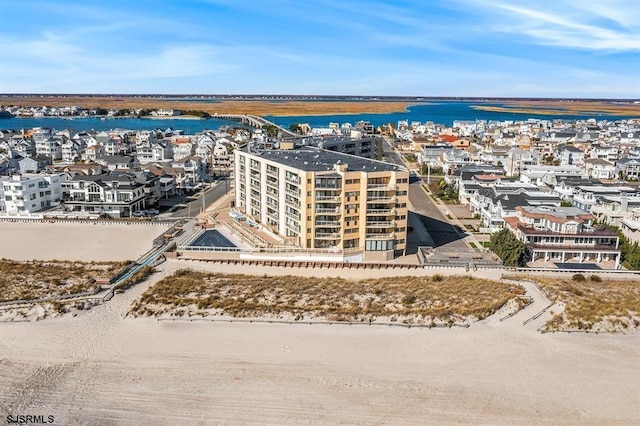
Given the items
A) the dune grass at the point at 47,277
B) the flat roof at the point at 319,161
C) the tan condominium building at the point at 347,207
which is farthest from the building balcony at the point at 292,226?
the dune grass at the point at 47,277

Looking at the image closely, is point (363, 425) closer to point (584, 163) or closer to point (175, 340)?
point (175, 340)

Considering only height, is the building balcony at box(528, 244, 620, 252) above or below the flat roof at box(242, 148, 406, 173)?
below

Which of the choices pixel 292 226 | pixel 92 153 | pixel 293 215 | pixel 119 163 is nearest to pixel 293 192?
pixel 293 215

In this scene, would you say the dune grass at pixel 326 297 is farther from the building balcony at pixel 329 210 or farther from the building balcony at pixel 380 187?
the building balcony at pixel 380 187

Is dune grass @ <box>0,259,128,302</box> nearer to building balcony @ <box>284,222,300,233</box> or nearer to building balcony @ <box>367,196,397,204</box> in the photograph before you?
building balcony @ <box>284,222,300,233</box>

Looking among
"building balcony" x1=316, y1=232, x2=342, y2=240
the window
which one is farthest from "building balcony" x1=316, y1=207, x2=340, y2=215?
the window

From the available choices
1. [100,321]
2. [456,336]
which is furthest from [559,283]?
[100,321]
